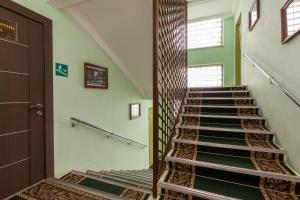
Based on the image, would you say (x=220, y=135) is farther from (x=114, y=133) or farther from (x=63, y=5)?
(x=63, y=5)

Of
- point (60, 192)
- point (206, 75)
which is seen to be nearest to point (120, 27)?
point (60, 192)

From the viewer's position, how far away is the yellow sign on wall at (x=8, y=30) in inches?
70.5

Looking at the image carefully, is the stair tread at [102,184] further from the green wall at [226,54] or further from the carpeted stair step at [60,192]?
the green wall at [226,54]

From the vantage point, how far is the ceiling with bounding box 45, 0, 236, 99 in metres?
2.47

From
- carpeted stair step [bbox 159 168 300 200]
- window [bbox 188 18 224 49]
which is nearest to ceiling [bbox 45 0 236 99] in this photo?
carpeted stair step [bbox 159 168 300 200]

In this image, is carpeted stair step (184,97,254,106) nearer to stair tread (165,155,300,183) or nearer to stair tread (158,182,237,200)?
stair tread (165,155,300,183)

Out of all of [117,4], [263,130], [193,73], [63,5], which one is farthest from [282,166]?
[193,73]

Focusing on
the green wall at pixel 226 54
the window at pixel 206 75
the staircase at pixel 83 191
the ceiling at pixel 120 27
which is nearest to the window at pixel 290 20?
the ceiling at pixel 120 27

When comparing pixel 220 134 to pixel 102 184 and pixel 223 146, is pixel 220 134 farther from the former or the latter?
pixel 102 184

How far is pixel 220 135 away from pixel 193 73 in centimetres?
405

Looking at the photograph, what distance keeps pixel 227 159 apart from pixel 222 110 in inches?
42.8

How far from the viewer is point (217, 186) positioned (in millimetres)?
1691

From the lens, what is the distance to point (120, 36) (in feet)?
9.64

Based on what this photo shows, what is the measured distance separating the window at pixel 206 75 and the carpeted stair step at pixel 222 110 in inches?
126
